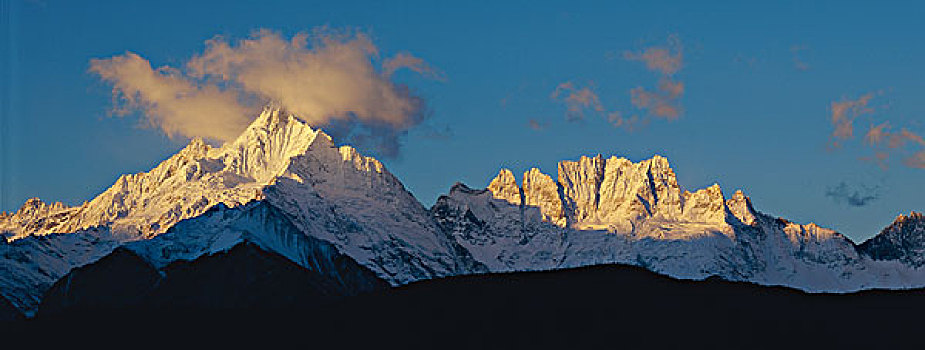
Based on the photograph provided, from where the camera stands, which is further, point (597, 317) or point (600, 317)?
point (600, 317)

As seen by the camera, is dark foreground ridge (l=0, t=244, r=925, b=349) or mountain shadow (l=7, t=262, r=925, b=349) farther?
dark foreground ridge (l=0, t=244, r=925, b=349)

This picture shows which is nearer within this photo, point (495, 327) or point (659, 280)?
point (495, 327)

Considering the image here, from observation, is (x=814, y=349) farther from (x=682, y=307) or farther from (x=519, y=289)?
(x=519, y=289)

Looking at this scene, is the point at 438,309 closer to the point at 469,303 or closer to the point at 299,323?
the point at 469,303

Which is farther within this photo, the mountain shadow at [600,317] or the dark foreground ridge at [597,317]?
the dark foreground ridge at [597,317]

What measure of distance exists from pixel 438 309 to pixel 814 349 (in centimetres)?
5163

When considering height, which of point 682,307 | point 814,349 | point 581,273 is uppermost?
point 581,273

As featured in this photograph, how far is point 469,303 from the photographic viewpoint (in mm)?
185375

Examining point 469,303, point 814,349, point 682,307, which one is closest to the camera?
point 814,349

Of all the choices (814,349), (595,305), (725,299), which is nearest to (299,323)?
(595,305)

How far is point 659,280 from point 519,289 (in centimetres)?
1955

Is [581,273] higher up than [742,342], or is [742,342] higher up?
[581,273]

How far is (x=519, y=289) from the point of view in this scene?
18988 cm

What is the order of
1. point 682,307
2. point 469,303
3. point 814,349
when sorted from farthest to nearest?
point 469,303 → point 682,307 → point 814,349
